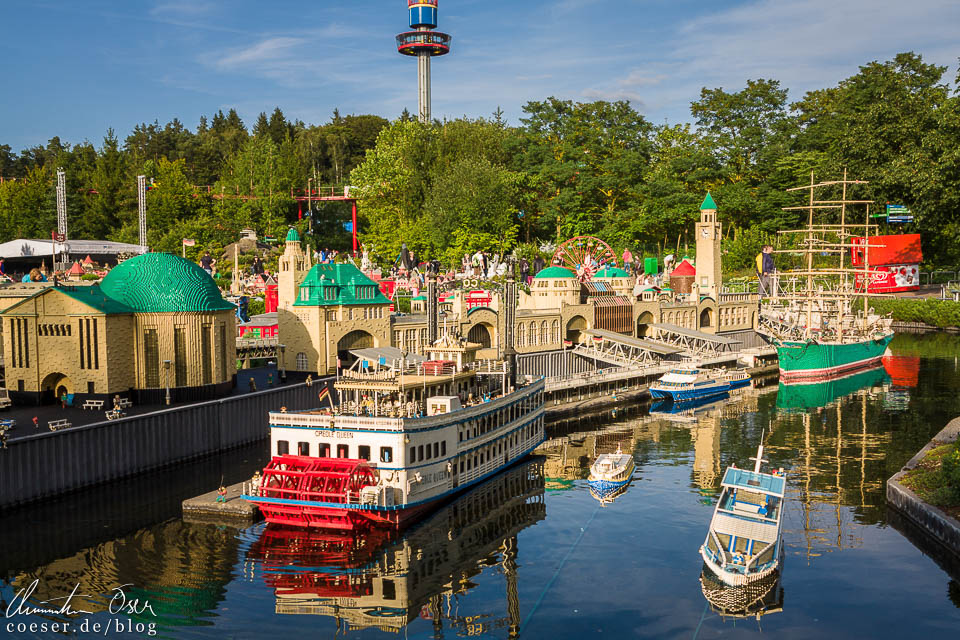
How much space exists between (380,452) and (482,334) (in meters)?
43.2

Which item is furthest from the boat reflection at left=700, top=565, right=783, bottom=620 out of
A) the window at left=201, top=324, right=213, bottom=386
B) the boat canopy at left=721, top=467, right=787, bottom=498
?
the window at left=201, top=324, right=213, bottom=386

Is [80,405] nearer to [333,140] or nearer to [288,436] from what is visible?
[288,436]

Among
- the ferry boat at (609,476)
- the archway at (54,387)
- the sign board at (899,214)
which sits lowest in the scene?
the ferry boat at (609,476)

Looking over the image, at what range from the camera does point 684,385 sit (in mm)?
80500

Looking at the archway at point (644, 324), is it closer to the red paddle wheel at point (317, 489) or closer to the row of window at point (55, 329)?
the row of window at point (55, 329)

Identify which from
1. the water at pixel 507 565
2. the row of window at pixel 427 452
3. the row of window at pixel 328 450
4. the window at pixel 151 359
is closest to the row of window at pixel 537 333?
the water at pixel 507 565

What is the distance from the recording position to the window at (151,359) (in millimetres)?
60312

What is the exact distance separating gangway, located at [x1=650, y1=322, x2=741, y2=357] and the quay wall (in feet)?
163

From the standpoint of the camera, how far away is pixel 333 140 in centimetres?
18900

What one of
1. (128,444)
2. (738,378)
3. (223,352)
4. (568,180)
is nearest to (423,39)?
(568,180)

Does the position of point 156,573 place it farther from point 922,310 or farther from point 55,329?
point 922,310

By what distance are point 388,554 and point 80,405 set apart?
96.3 ft

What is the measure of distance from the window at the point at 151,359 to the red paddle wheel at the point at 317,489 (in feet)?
69.1

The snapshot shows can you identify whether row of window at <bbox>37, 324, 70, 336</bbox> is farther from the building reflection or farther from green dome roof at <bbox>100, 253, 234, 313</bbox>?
the building reflection
